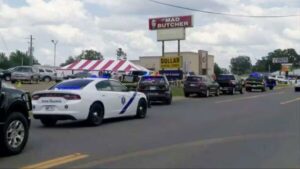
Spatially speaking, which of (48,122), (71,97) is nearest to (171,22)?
(48,122)

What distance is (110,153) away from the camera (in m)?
10.2

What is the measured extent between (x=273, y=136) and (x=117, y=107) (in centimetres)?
552

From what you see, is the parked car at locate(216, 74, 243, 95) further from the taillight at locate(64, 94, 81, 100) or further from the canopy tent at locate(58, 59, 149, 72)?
the taillight at locate(64, 94, 81, 100)

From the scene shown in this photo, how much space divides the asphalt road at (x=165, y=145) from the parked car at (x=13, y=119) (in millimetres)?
289

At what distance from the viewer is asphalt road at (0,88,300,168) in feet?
30.5

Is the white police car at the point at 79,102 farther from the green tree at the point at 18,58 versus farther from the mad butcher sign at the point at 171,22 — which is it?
the green tree at the point at 18,58

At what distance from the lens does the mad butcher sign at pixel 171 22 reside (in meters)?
63.0

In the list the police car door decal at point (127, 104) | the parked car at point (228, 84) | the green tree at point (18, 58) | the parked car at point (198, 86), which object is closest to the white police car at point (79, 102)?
the police car door decal at point (127, 104)

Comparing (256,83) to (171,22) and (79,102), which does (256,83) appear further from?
(79,102)

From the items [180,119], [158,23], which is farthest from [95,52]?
[180,119]

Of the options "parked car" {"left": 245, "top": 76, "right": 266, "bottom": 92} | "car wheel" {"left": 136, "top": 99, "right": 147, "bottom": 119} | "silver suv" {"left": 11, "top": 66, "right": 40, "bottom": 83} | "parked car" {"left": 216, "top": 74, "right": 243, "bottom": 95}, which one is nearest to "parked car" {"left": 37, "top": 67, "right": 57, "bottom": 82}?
"silver suv" {"left": 11, "top": 66, "right": 40, "bottom": 83}

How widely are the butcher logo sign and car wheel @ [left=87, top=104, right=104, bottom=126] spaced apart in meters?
34.4

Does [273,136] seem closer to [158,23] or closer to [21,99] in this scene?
[21,99]

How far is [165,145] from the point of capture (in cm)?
1148
